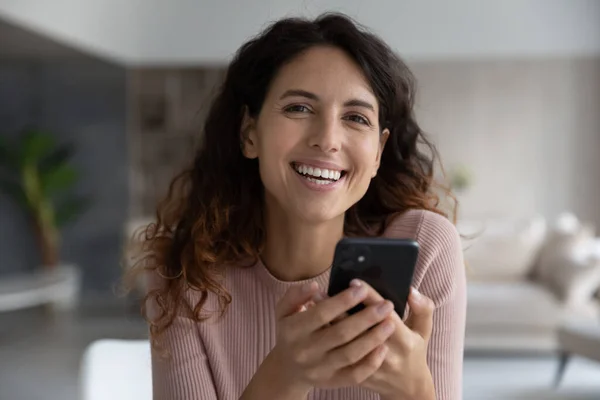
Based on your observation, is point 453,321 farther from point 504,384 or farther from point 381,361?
point 504,384

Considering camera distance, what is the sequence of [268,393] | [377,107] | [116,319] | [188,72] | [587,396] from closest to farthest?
[268,393] → [377,107] → [587,396] → [116,319] → [188,72]

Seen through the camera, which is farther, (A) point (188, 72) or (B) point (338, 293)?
(A) point (188, 72)

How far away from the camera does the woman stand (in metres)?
1.15

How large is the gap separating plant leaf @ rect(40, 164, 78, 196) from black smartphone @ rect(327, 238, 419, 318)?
21.2ft

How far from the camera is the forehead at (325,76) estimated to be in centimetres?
129

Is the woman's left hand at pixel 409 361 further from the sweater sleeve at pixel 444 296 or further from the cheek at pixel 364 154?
the cheek at pixel 364 154

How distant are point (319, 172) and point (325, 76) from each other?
0.17 meters

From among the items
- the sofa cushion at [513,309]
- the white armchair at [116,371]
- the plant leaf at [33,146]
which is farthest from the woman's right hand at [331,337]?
the plant leaf at [33,146]

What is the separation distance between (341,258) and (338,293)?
6 centimetres

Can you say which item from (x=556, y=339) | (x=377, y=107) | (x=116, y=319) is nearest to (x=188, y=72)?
(x=116, y=319)

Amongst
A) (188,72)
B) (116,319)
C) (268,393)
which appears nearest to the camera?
(268,393)

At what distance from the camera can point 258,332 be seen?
1443 millimetres

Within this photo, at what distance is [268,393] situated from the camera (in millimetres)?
1169

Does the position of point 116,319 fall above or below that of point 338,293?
below
